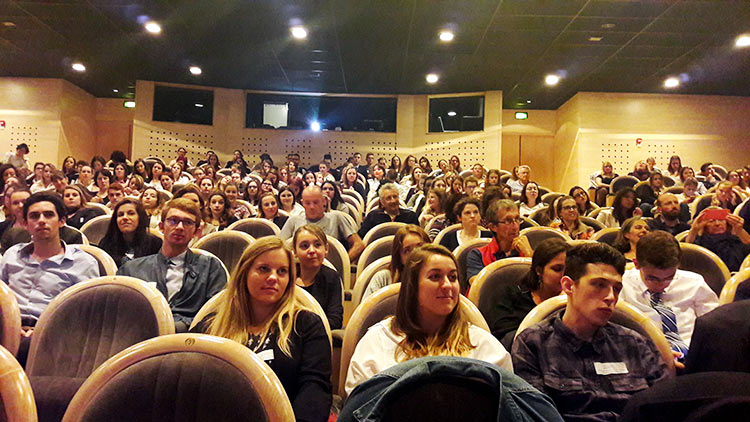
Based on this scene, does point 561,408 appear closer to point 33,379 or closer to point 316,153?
point 33,379

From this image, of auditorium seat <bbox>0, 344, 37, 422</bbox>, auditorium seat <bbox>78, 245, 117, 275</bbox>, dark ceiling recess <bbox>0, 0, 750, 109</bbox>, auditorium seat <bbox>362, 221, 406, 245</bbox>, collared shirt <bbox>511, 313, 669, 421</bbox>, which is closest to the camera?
auditorium seat <bbox>0, 344, 37, 422</bbox>

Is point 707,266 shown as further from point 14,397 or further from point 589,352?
point 14,397

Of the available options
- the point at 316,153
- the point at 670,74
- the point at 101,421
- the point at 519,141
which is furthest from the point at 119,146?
the point at 101,421

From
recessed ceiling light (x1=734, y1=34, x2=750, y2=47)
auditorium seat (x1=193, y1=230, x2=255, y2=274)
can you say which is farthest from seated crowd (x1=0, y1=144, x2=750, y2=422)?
recessed ceiling light (x1=734, y1=34, x2=750, y2=47)

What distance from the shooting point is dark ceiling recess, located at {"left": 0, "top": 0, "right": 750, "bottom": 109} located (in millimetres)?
7645

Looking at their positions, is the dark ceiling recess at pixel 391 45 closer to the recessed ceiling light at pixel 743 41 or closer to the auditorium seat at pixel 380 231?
the recessed ceiling light at pixel 743 41

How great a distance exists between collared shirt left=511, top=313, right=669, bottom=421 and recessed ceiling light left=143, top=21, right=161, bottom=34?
8419mm

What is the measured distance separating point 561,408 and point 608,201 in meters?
7.41

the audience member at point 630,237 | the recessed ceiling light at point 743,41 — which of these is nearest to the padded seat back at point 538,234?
the audience member at point 630,237

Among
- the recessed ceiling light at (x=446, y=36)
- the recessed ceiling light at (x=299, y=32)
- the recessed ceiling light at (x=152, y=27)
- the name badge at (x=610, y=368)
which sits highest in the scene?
the recessed ceiling light at (x=446, y=36)

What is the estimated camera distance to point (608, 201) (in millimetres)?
8430

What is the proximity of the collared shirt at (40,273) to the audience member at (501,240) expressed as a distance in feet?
6.90

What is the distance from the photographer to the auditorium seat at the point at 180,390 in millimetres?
1248

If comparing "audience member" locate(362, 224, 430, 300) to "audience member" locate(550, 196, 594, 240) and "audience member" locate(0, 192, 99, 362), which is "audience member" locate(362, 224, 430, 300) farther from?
"audience member" locate(550, 196, 594, 240)
